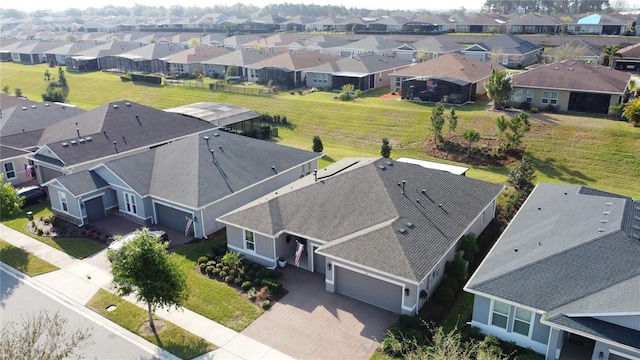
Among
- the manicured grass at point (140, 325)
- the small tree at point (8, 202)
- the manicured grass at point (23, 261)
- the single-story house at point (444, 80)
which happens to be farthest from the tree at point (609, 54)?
the small tree at point (8, 202)

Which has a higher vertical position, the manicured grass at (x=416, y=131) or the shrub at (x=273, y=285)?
the manicured grass at (x=416, y=131)

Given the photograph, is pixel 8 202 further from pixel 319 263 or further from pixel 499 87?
pixel 499 87

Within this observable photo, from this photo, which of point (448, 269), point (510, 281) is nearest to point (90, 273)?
point (448, 269)

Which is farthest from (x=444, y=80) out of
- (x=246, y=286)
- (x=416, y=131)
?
(x=246, y=286)

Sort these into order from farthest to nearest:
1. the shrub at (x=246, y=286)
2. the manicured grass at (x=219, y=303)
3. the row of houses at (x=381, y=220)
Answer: the shrub at (x=246, y=286)
the manicured grass at (x=219, y=303)
the row of houses at (x=381, y=220)

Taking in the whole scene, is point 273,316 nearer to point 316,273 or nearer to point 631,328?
point 316,273

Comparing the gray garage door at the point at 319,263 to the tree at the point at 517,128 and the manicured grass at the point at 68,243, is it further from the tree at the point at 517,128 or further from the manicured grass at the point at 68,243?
the tree at the point at 517,128

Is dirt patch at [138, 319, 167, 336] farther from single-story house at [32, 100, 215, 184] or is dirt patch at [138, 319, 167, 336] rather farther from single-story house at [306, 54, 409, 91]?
single-story house at [306, 54, 409, 91]

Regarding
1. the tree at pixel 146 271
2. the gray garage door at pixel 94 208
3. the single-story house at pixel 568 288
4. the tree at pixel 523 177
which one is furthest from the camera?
the tree at pixel 523 177
